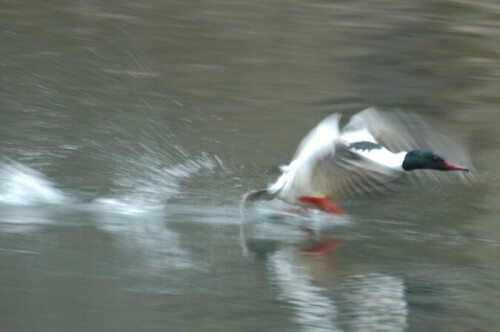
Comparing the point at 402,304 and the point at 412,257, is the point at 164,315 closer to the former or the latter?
the point at 402,304

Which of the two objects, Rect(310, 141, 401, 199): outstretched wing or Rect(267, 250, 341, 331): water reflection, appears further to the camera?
Rect(310, 141, 401, 199): outstretched wing

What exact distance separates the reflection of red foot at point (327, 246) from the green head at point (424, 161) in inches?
30.4

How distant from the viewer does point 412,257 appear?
550cm

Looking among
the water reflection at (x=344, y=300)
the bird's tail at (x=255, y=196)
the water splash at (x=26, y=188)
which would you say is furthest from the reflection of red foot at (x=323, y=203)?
the water splash at (x=26, y=188)

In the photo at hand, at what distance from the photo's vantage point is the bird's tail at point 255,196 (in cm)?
618

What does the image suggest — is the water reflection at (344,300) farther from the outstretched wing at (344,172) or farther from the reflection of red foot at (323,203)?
the reflection of red foot at (323,203)

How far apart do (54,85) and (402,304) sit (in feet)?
18.1

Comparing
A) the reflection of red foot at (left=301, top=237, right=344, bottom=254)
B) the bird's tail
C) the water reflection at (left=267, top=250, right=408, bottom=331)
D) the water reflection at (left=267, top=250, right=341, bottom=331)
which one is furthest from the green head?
the water reflection at (left=267, top=250, right=408, bottom=331)

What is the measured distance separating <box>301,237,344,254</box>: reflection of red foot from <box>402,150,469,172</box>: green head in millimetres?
772

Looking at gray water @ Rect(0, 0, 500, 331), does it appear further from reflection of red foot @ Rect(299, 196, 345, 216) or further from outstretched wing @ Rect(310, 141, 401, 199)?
outstretched wing @ Rect(310, 141, 401, 199)

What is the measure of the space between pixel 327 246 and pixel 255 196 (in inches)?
28.3

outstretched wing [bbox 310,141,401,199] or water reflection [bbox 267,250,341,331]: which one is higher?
outstretched wing [bbox 310,141,401,199]

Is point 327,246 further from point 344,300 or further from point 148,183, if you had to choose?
point 148,183

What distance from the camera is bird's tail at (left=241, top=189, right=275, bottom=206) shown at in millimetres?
6180
